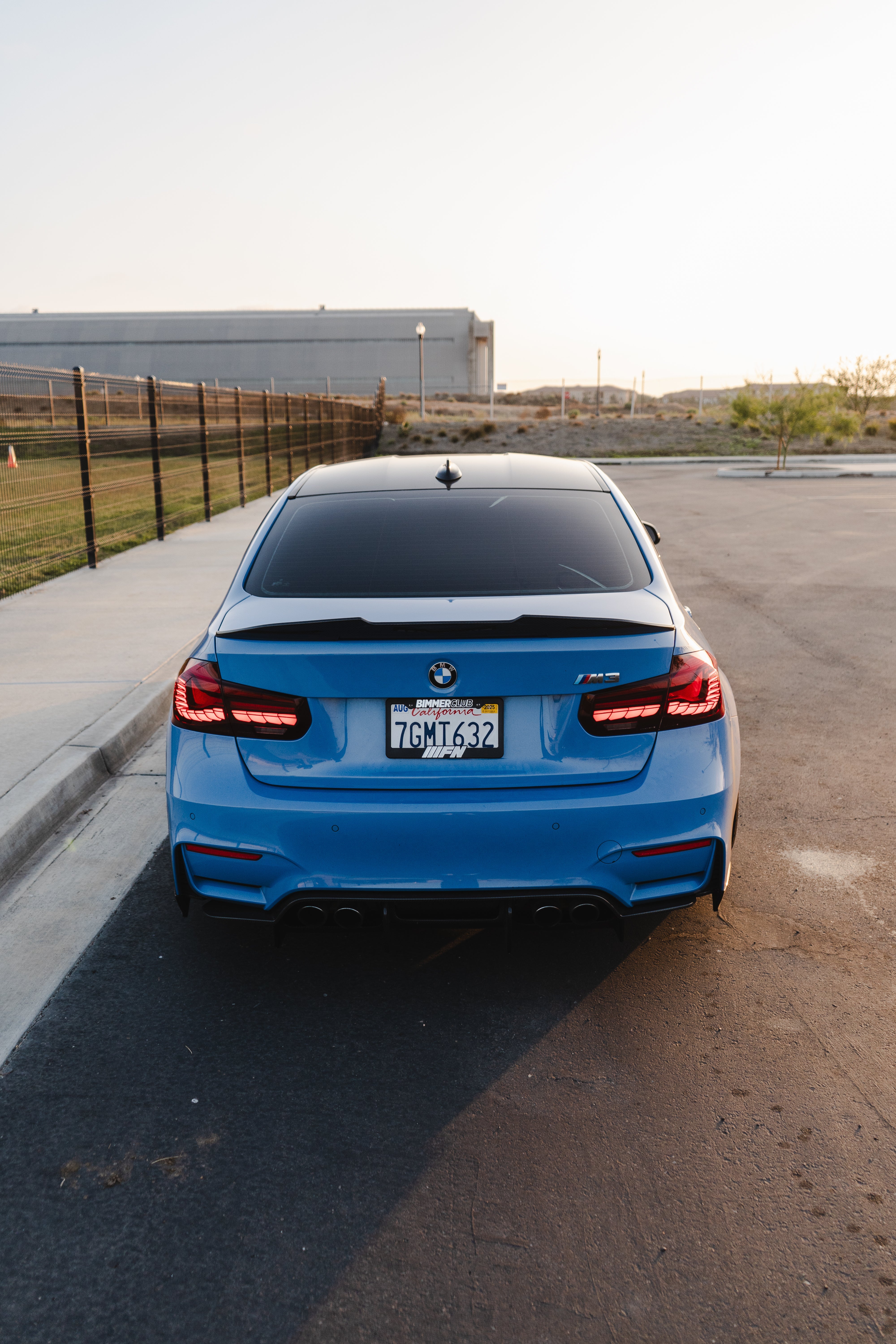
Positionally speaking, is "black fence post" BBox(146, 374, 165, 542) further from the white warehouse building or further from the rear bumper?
the white warehouse building

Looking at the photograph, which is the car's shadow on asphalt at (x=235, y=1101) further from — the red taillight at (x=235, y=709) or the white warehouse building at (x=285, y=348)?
the white warehouse building at (x=285, y=348)

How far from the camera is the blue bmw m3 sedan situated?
9.97 ft

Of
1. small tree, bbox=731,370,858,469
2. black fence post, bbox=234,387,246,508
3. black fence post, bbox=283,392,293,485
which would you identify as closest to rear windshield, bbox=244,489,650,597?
black fence post, bbox=234,387,246,508

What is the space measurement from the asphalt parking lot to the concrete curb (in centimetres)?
60

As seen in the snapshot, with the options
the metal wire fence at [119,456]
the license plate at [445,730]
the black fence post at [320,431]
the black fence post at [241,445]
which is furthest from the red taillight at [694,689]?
the black fence post at [320,431]

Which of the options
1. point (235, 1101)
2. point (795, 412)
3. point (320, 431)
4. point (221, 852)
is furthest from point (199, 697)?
point (795, 412)

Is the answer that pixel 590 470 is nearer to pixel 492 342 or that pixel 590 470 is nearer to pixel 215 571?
pixel 215 571

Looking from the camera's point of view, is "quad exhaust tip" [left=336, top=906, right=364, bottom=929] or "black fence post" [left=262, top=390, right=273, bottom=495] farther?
"black fence post" [left=262, top=390, right=273, bottom=495]

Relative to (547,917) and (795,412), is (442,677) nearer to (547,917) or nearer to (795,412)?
(547,917)

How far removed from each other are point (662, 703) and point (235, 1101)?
1.65 m

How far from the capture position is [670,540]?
1543 centimetres

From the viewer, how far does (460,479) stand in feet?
13.9

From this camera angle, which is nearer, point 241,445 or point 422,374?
point 241,445

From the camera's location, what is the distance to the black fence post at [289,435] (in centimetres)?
2312
